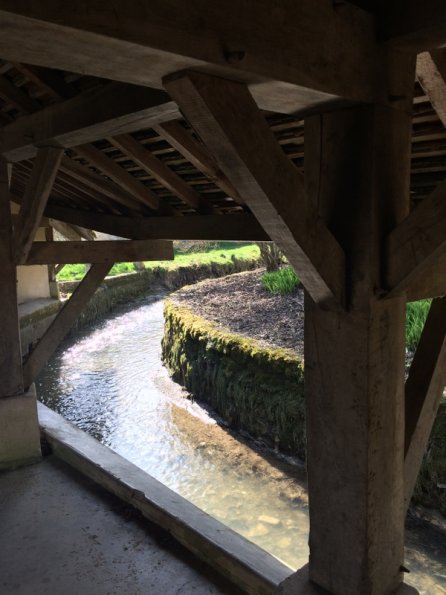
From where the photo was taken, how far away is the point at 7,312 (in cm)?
421

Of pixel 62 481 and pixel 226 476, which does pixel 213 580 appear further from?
pixel 226 476

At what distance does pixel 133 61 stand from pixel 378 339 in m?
1.12

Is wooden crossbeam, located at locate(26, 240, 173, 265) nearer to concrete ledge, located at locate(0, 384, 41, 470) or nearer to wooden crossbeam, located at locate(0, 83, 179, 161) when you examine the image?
wooden crossbeam, located at locate(0, 83, 179, 161)

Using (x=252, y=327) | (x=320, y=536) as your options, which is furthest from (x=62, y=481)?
(x=252, y=327)

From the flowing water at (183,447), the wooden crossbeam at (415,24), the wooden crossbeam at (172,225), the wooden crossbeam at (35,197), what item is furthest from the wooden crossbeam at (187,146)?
the flowing water at (183,447)

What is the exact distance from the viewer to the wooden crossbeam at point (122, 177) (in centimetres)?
372

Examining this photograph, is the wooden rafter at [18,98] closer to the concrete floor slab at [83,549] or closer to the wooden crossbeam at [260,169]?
the wooden crossbeam at [260,169]

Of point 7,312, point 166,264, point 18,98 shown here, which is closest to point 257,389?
point 7,312

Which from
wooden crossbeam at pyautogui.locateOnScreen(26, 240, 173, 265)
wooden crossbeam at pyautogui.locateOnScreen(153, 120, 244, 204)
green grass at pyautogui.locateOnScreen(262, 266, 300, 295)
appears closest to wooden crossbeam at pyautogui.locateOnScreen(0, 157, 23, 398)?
wooden crossbeam at pyautogui.locateOnScreen(26, 240, 173, 265)

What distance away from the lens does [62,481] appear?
411 cm

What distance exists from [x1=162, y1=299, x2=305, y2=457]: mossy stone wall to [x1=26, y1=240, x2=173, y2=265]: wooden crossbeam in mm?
2757

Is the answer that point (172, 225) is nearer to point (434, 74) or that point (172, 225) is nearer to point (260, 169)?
point (434, 74)

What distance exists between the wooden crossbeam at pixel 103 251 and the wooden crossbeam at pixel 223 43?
328 centimetres

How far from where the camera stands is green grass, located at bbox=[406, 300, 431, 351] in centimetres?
632
